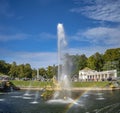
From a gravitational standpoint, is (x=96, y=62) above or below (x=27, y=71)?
above

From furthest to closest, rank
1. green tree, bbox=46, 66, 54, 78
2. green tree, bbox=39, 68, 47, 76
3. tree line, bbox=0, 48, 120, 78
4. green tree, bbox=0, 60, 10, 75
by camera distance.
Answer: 1. green tree, bbox=39, 68, 47, 76
2. green tree, bbox=0, 60, 10, 75
3. green tree, bbox=46, 66, 54, 78
4. tree line, bbox=0, 48, 120, 78

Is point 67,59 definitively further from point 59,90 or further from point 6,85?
point 6,85

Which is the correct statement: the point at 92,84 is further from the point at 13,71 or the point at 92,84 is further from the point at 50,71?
the point at 13,71

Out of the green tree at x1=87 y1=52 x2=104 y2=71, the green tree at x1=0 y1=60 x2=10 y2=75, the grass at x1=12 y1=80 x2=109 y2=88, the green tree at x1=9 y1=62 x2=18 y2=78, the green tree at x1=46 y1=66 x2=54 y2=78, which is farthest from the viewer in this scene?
the green tree at x1=0 y1=60 x2=10 y2=75

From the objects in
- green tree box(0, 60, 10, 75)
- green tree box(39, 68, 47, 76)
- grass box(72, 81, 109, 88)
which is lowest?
grass box(72, 81, 109, 88)

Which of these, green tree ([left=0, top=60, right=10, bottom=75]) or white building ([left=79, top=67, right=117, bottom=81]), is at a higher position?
green tree ([left=0, top=60, right=10, bottom=75])

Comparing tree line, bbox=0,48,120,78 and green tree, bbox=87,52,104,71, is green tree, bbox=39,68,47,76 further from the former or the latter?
green tree, bbox=87,52,104,71

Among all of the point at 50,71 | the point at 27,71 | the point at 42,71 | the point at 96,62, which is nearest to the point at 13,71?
the point at 27,71

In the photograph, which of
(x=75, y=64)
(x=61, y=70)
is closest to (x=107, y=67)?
(x=75, y=64)

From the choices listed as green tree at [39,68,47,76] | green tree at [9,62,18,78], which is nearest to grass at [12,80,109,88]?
green tree at [9,62,18,78]

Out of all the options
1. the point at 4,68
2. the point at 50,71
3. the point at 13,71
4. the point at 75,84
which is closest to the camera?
the point at 75,84

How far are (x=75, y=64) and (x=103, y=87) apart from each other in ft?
242

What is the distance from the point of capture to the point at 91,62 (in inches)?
6777

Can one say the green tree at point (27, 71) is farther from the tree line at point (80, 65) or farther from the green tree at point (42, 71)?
the green tree at point (42, 71)
